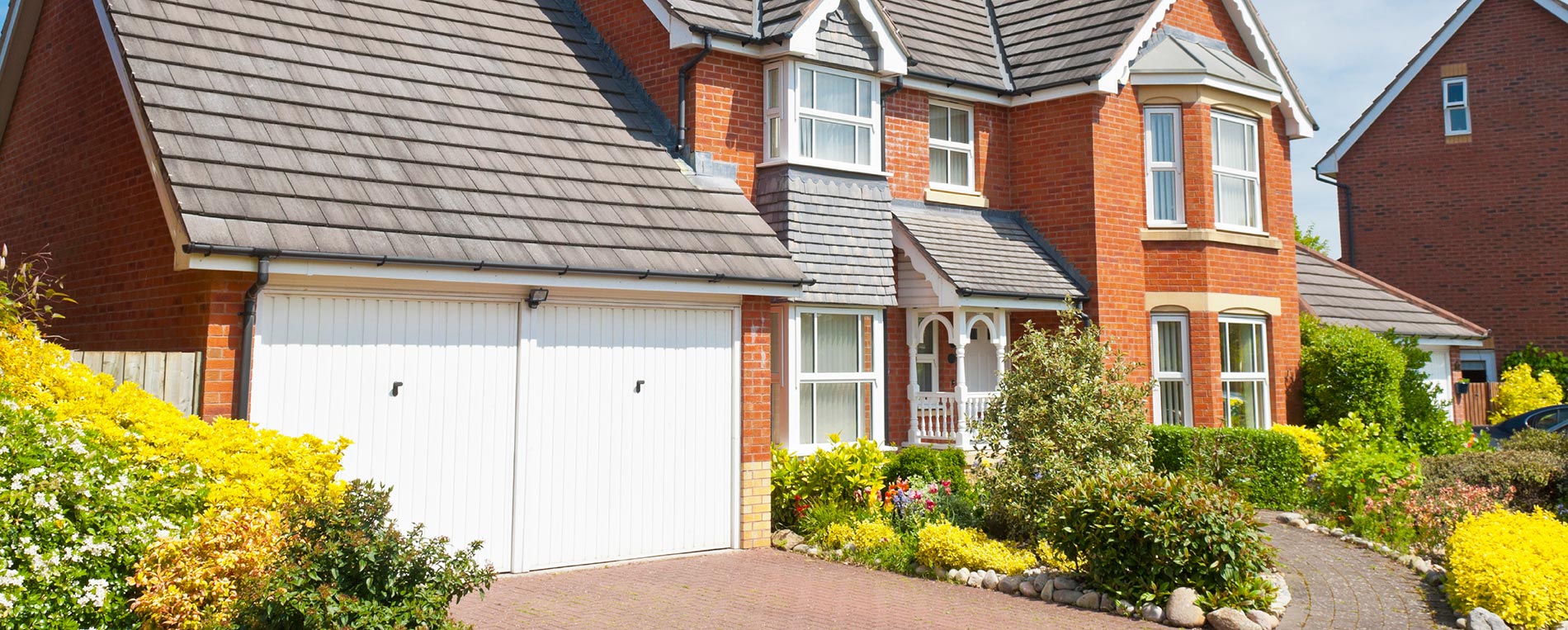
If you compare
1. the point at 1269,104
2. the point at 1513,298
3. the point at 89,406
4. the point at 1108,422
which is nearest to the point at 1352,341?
the point at 1269,104

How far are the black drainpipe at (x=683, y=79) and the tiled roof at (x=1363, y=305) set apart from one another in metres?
13.3

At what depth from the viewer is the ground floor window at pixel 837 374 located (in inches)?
626

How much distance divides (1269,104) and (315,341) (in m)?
16.5

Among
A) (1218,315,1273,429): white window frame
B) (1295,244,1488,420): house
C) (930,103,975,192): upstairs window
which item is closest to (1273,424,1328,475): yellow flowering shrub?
(1218,315,1273,429): white window frame

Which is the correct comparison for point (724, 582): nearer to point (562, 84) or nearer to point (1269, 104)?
point (562, 84)

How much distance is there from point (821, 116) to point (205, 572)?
10279mm

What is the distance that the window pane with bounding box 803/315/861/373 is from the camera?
16.2 metres

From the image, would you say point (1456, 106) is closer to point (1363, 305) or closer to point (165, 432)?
point (1363, 305)

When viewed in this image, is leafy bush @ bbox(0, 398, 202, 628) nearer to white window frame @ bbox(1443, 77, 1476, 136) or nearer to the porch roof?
the porch roof

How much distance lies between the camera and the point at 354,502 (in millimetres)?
7527

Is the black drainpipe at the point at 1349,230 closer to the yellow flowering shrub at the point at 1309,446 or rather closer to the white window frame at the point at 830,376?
the yellow flowering shrub at the point at 1309,446

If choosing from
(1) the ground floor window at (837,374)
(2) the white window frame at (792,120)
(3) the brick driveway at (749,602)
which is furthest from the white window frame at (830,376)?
(3) the brick driveway at (749,602)

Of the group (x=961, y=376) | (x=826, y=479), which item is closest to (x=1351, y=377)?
(x=961, y=376)

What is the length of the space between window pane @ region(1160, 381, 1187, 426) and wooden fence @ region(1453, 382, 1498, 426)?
36.6ft
